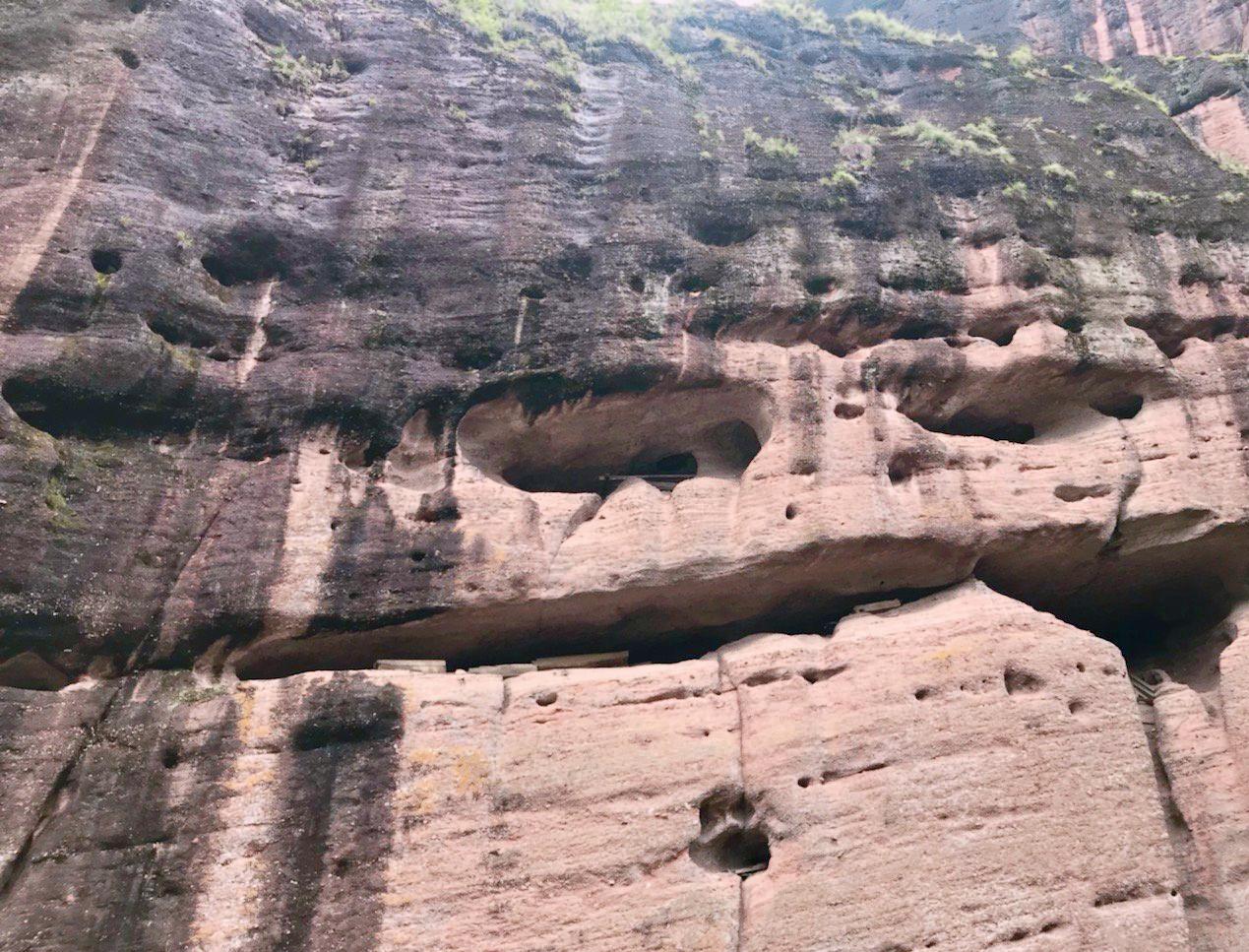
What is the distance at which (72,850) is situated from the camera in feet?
20.6

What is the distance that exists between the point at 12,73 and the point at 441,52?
471 centimetres

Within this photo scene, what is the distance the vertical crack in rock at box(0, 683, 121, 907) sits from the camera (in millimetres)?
6127

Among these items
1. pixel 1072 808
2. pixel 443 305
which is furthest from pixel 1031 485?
pixel 443 305

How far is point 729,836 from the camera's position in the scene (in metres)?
7.15

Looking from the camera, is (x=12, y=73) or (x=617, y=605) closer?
(x=617, y=605)

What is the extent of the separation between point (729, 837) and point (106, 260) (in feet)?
24.3

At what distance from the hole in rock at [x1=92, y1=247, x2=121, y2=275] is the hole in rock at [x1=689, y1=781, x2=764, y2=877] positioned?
697 cm

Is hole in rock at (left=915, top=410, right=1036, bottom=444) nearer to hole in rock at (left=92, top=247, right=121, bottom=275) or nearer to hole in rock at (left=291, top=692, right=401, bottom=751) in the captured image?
hole in rock at (left=291, top=692, right=401, bottom=751)

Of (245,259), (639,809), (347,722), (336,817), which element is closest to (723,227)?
(245,259)

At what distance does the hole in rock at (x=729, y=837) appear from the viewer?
7070 millimetres

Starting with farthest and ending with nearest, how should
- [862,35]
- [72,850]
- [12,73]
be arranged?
1. [862,35]
2. [12,73]
3. [72,850]

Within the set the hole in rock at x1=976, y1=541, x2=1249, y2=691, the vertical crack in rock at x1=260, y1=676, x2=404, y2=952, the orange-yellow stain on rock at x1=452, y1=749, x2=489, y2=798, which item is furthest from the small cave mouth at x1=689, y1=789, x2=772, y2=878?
the hole in rock at x1=976, y1=541, x2=1249, y2=691

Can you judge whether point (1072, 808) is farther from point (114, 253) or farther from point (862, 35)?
point (862, 35)

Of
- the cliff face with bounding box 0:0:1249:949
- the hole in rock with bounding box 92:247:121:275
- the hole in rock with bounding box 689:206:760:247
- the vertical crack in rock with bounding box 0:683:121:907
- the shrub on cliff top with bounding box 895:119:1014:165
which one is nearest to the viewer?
the vertical crack in rock with bounding box 0:683:121:907
